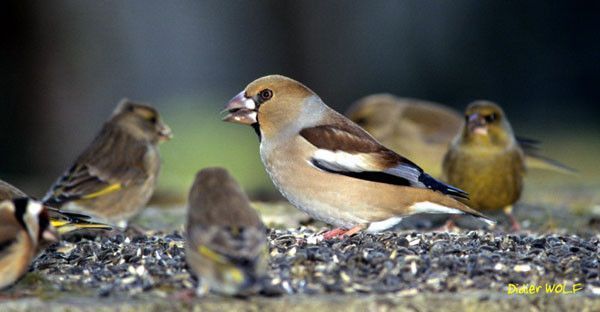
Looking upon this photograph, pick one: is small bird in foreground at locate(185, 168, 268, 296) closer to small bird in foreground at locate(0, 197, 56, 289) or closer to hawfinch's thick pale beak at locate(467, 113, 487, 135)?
small bird in foreground at locate(0, 197, 56, 289)

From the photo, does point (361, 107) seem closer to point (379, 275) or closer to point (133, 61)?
point (379, 275)

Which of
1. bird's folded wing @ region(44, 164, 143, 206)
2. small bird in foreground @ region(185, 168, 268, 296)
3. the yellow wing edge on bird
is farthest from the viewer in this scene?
bird's folded wing @ region(44, 164, 143, 206)

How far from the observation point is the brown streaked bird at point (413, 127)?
10.3 m

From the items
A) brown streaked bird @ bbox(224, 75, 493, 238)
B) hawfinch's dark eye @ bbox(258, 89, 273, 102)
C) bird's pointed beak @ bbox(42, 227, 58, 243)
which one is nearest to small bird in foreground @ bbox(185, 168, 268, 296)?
bird's pointed beak @ bbox(42, 227, 58, 243)

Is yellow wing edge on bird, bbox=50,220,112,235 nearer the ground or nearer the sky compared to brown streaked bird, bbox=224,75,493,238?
nearer the ground

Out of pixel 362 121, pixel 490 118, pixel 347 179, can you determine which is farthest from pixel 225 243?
pixel 362 121

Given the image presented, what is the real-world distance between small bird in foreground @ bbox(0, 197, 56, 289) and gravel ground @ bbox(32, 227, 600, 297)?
0.63 feet

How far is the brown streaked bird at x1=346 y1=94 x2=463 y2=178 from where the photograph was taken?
405 inches

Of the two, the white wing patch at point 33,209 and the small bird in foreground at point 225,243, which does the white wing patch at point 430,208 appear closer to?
the small bird in foreground at point 225,243

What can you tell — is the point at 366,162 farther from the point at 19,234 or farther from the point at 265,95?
the point at 19,234

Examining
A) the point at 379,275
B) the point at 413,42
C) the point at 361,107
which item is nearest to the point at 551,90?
the point at 413,42

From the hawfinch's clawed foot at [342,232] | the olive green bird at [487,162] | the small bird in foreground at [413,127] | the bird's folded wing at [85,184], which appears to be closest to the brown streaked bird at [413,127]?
the small bird in foreground at [413,127]

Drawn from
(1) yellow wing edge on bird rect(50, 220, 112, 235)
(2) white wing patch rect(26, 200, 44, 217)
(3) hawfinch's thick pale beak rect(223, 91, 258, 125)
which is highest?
(3) hawfinch's thick pale beak rect(223, 91, 258, 125)

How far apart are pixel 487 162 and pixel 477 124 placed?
1.18ft
